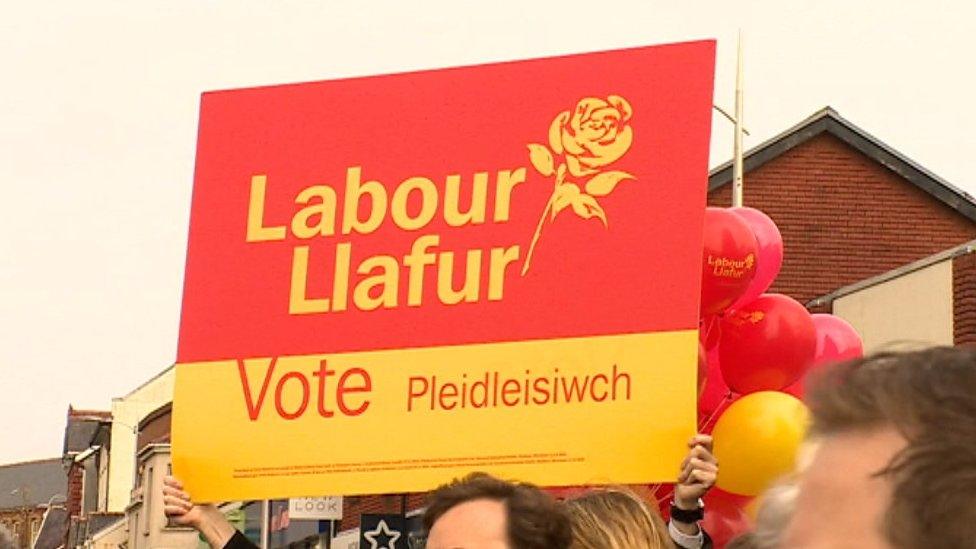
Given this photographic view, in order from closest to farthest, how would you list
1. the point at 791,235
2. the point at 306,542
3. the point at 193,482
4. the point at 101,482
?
1. the point at 193,482
2. the point at 791,235
3. the point at 306,542
4. the point at 101,482

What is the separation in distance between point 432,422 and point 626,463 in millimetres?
775

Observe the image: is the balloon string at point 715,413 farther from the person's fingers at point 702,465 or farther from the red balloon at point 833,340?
the person's fingers at point 702,465

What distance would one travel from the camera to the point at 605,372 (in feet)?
20.6

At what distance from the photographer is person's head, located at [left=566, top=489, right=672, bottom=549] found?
12.6 ft

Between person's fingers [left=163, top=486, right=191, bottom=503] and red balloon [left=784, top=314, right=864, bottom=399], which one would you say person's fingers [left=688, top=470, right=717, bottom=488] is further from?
red balloon [left=784, top=314, right=864, bottom=399]

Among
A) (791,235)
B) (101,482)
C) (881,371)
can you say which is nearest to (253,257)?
(881,371)

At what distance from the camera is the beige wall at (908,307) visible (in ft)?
62.4

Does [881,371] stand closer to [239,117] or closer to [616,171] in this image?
[616,171]

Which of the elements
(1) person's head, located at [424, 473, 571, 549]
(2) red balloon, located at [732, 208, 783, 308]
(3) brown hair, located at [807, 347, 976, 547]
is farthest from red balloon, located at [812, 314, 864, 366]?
(3) brown hair, located at [807, 347, 976, 547]

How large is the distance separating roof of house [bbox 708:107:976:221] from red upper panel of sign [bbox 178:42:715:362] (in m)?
22.7

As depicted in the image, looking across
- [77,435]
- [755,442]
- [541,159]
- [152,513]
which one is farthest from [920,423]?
[77,435]

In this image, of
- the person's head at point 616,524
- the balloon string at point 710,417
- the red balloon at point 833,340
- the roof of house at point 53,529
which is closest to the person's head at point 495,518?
the person's head at point 616,524

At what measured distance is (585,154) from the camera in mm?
6613

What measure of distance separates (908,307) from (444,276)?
13658 mm
